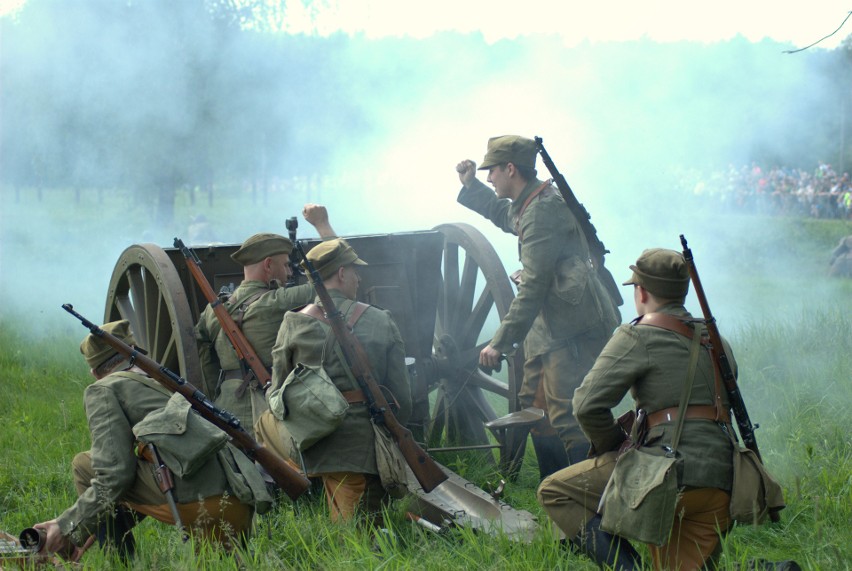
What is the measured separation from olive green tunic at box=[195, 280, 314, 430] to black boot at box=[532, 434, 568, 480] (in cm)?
135

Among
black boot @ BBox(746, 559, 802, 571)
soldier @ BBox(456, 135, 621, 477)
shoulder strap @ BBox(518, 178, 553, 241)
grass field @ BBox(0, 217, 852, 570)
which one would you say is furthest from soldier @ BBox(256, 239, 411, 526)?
black boot @ BBox(746, 559, 802, 571)

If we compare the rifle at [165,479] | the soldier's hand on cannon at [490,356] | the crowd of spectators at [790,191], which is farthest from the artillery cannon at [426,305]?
the crowd of spectators at [790,191]

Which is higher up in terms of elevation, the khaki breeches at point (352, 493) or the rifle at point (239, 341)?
the rifle at point (239, 341)

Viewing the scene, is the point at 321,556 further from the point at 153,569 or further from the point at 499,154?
the point at 499,154

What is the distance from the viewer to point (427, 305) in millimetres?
5945

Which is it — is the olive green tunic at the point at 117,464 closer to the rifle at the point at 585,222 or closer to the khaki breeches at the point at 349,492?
the khaki breeches at the point at 349,492

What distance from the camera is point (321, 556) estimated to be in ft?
12.7

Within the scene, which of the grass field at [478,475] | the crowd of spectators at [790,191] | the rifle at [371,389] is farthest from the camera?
the crowd of spectators at [790,191]

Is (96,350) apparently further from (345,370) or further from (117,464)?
(345,370)

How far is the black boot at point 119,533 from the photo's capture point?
3949 millimetres

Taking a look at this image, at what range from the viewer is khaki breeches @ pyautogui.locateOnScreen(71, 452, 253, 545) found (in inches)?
156

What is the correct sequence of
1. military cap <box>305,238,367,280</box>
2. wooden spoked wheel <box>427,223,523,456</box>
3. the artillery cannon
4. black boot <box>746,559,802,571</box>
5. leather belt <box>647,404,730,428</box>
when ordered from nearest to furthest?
black boot <box>746,559,802,571</box>
leather belt <box>647,404,730,428</box>
military cap <box>305,238,367,280</box>
the artillery cannon
wooden spoked wheel <box>427,223,523,456</box>

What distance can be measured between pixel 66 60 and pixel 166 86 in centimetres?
117

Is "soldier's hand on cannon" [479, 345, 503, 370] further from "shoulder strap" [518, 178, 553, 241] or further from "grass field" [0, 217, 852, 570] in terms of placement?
"grass field" [0, 217, 852, 570]
